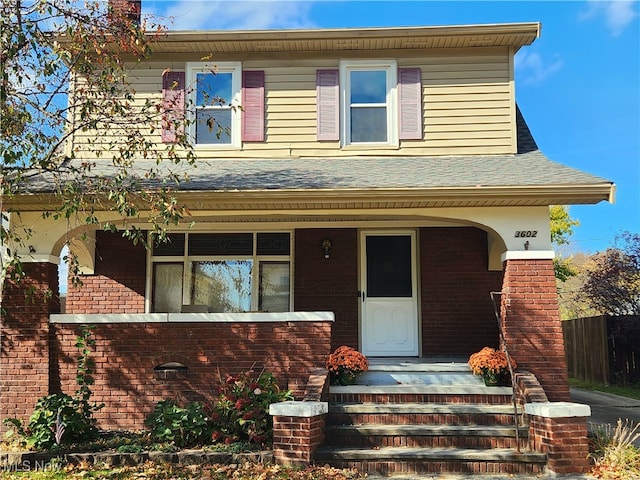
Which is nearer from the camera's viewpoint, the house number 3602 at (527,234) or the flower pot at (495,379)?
the flower pot at (495,379)

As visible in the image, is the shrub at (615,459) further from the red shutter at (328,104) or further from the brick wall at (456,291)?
the red shutter at (328,104)

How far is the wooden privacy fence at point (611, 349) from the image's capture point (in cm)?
1516

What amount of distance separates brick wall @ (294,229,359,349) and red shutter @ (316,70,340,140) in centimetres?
173

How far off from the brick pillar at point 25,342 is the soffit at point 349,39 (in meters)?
4.35

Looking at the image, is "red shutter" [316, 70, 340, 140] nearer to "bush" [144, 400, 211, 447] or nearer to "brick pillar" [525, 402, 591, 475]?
"bush" [144, 400, 211, 447]

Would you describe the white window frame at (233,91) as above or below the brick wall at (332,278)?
above

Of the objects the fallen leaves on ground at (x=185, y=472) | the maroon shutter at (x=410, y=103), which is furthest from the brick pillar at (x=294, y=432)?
the maroon shutter at (x=410, y=103)

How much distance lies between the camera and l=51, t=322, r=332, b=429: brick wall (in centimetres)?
831

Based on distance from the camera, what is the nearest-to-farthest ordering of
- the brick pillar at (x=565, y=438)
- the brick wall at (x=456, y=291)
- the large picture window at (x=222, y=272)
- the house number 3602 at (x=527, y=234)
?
the brick pillar at (x=565, y=438)
the house number 3602 at (x=527, y=234)
the brick wall at (x=456, y=291)
the large picture window at (x=222, y=272)

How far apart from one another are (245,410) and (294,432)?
3.15 ft

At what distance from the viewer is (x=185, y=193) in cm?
831

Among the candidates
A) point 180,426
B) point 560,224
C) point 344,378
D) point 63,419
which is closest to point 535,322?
point 344,378

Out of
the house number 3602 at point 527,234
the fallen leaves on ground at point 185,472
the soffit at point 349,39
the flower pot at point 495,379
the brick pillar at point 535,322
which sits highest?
the soffit at point 349,39

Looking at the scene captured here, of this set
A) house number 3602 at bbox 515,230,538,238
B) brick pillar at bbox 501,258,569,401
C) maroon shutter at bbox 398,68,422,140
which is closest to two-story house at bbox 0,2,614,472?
maroon shutter at bbox 398,68,422,140
